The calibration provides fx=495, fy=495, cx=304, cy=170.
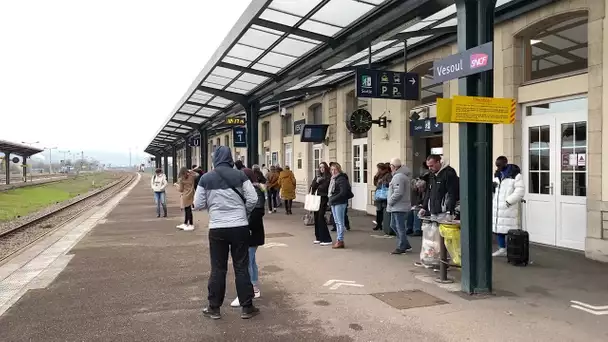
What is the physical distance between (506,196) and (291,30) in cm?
508

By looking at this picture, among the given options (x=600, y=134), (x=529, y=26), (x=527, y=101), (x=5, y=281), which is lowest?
(x=5, y=281)

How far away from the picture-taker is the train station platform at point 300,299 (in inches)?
183

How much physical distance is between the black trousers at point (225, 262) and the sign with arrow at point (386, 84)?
618 cm

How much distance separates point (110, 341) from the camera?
446 cm

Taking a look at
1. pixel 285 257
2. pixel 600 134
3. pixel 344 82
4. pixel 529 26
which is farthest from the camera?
pixel 344 82

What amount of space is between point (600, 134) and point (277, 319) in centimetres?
589

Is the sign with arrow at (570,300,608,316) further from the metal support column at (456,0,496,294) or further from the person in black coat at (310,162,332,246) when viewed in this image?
the person in black coat at (310,162,332,246)

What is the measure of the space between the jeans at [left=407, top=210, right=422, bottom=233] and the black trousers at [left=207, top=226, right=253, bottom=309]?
241 inches

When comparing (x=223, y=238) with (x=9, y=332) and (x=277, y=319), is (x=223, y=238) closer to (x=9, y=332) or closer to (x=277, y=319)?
(x=277, y=319)

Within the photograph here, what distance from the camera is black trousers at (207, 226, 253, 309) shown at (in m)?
5.09

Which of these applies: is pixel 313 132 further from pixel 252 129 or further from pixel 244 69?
pixel 244 69

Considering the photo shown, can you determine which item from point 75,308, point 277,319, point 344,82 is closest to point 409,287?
point 277,319

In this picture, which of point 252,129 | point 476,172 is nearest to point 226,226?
point 476,172

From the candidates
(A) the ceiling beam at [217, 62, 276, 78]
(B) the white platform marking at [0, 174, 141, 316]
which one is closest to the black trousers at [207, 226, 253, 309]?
(B) the white platform marking at [0, 174, 141, 316]
